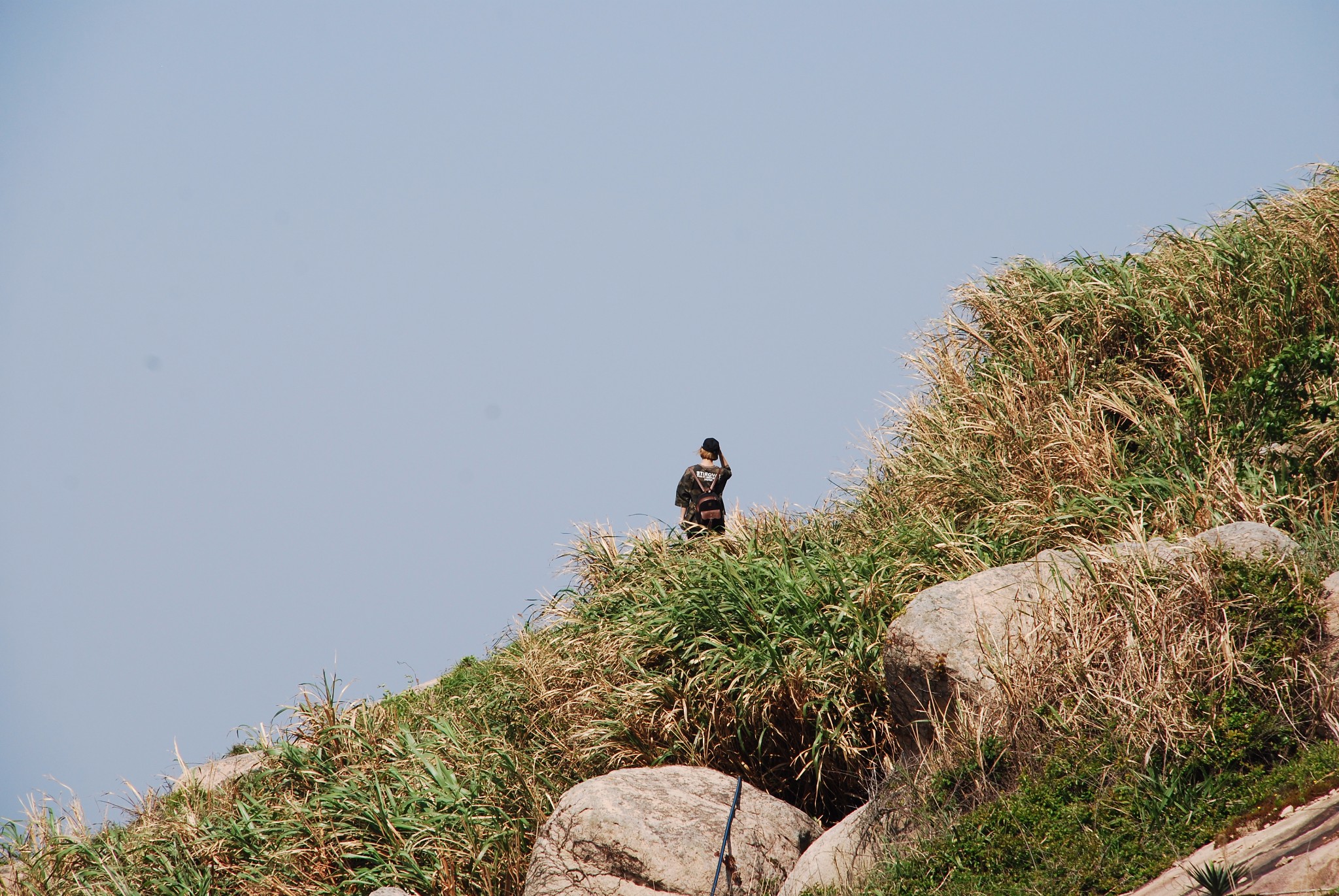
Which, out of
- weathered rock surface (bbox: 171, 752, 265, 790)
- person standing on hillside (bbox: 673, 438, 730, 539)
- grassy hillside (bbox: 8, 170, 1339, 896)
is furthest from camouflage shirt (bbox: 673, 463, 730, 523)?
weathered rock surface (bbox: 171, 752, 265, 790)

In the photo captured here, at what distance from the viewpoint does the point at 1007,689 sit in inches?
269

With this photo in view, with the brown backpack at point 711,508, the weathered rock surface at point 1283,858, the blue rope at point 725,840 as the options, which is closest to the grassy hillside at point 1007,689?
the weathered rock surface at point 1283,858

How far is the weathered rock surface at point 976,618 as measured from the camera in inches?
277

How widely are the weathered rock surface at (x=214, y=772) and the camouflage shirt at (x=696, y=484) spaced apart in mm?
5282

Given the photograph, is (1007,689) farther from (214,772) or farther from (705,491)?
(214,772)

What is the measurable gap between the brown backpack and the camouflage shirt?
0.09 ft

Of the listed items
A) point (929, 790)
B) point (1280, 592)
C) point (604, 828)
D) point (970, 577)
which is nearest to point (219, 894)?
point (604, 828)

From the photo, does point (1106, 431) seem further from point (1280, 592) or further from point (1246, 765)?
point (1246, 765)

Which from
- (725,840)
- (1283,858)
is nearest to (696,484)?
(725,840)

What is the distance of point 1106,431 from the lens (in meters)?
9.90

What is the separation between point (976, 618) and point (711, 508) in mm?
5936

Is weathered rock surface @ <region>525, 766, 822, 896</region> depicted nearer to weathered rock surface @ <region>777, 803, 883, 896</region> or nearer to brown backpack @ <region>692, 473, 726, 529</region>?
weathered rock surface @ <region>777, 803, 883, 896</region>

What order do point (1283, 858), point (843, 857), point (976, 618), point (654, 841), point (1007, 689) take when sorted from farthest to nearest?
1. point (654, 841)
2. point (976, 618)
3. point (843, 857)
4. point (1007, 689)
5. point (1283, 858)

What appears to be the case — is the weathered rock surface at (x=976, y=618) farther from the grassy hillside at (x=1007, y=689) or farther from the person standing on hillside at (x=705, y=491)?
the person standing on hillside at (x=705, y=491)
